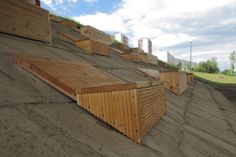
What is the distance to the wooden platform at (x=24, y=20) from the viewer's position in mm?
5520

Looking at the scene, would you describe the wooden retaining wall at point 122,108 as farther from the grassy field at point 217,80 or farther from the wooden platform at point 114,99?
the grassy field at point 217,80

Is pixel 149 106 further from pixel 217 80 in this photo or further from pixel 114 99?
pixel 217 80

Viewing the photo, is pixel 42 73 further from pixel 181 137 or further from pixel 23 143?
pixel 181 137

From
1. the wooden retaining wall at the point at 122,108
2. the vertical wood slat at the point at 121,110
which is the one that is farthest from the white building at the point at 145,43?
the vertical wood slat at the point at 121,110

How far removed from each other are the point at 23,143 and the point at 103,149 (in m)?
0.82

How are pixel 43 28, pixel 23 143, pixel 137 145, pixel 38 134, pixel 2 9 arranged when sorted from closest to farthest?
pixel 23 143 → pixel 38 134 → pixel 137 145 → pixel 2 9 → pixel 43 28

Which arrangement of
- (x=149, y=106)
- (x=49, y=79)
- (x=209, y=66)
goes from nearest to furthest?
1. (x=49, y=79)
2. (x=149, y=106)
3. (x=209, y=66)

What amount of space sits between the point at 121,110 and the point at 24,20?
155 inches

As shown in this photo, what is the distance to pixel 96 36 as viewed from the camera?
520 inches

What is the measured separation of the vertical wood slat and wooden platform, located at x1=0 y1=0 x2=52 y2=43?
328 cm

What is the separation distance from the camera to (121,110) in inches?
125

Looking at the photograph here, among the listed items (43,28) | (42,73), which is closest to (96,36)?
(43,28)

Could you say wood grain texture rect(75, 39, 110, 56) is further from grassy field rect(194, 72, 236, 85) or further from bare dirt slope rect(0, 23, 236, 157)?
grassy field rect(194, 72, 236, 85)

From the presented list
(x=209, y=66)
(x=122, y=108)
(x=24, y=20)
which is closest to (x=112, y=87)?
(x=122, y=108)
